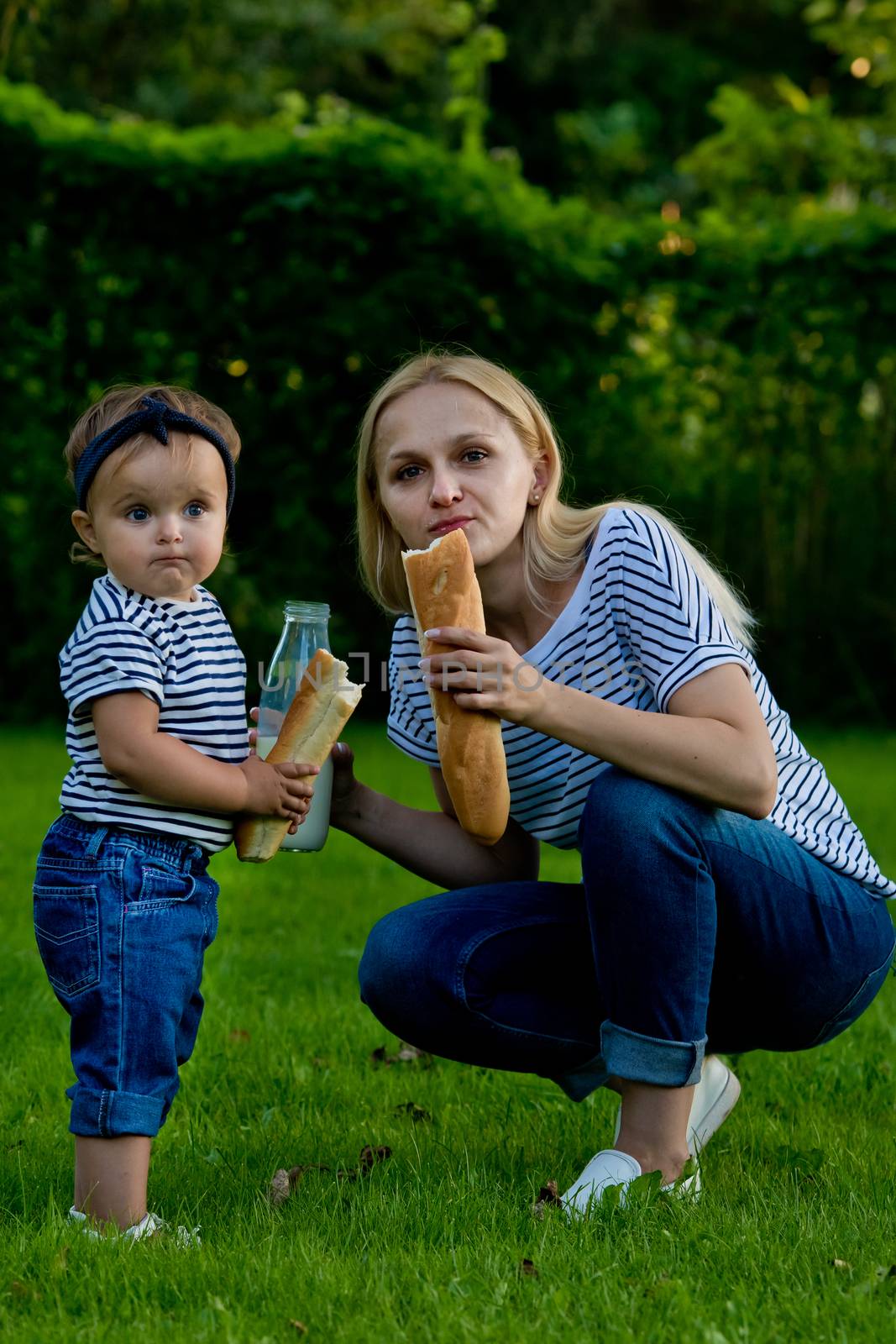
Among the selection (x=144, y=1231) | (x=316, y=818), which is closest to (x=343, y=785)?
(x=316, y=818)

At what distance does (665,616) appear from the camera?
2561 millimetres

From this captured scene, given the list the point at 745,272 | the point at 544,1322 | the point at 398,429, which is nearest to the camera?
the point at 544,1322

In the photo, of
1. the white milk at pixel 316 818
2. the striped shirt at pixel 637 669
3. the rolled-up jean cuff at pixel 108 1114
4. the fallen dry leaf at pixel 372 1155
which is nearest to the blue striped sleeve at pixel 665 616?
the striped shirt at pixel 637 669

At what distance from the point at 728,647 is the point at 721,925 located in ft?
1.54

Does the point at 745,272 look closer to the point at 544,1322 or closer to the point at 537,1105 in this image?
the point at 537,1105

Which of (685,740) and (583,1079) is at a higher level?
(685,740)

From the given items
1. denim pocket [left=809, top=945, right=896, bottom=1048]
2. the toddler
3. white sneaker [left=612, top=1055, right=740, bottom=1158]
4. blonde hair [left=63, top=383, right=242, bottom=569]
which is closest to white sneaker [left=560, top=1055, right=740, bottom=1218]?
white sneaker [left=612, top=1055, right=740, bottom=1158]

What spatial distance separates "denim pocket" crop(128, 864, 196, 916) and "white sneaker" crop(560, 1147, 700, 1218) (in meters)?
0.77

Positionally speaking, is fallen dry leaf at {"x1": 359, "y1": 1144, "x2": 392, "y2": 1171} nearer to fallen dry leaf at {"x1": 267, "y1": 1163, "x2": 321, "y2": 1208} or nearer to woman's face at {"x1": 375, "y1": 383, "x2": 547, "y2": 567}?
fallen dry leaf at {"x1": 267, "y1": 1163, "x2": 321, "y2": 1208}

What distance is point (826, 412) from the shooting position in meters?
8.16

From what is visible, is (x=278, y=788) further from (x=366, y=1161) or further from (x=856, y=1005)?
(x=856, y=1005)

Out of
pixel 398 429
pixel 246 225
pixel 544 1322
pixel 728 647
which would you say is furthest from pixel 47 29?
pixel 544 1322

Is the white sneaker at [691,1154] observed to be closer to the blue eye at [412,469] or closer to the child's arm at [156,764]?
the child's arm at [156,764]

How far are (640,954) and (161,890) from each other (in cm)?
76
